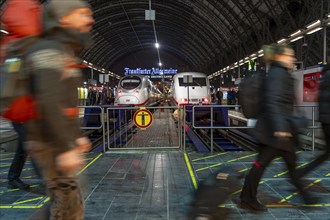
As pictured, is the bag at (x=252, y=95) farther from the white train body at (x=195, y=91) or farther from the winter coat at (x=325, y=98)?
the white train body at (x=195, y=91)

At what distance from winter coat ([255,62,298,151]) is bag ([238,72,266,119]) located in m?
0.07

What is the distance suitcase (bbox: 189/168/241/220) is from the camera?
3.11 meters

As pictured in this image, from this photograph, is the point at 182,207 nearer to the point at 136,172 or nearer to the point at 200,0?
the point at 136,172

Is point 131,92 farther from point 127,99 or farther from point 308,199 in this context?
point 308,199

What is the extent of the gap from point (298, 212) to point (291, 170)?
1.95ft

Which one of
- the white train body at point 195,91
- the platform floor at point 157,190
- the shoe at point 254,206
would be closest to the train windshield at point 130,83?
the white train body at point 195,91

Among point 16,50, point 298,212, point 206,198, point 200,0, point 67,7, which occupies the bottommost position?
point 298,212

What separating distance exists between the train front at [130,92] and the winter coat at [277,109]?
17.1m

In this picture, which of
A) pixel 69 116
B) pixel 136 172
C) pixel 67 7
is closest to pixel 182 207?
pixel 136 172

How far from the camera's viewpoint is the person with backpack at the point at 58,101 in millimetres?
2184

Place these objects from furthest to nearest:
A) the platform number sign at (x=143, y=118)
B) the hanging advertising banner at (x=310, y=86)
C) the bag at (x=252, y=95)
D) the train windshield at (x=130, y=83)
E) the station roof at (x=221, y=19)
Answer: the station roof at (x=221, y=19) → the train windshield at (x=130, y=83) → the hanging advertising banner at (x=310, y=86) → the platform number sign at (x=143, y=118) → the bag at (x=252, y=95)

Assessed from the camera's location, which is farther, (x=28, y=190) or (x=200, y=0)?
(x=200, y=0)

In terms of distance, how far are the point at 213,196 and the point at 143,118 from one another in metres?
6.13

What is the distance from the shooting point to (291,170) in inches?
168
